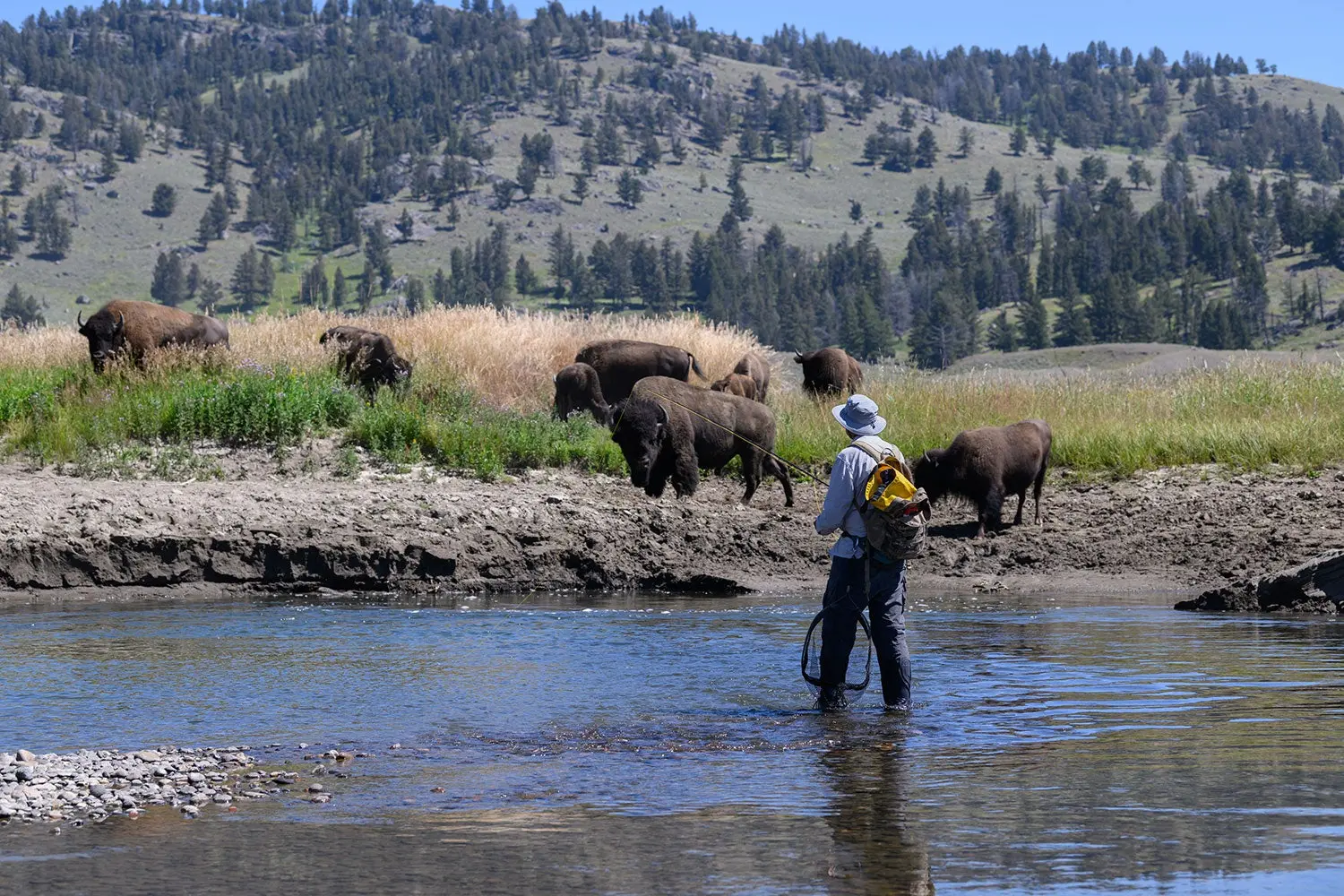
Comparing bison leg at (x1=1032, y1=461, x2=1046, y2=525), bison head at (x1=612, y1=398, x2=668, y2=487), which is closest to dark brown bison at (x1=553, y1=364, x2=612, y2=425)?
bison head at (x1=612, y1=398, x2=668, y2=487)

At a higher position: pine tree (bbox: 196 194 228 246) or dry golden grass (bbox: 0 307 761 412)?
pine tree (bbox: 196 194 228 246)

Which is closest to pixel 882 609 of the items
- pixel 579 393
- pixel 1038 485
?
pixel 1038 485

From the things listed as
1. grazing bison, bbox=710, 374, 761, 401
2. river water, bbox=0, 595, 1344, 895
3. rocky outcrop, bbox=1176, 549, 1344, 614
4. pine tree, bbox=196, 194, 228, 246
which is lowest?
river water, bbox=0, 595, 1344, 895

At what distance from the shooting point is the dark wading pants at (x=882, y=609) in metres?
10.2

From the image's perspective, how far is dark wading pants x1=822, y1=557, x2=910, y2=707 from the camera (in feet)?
33.3

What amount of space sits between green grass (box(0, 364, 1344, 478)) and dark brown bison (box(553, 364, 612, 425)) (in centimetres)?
86

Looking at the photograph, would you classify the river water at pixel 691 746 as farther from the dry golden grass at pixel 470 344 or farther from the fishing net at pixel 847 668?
the dry golden grass at pixel 470 344

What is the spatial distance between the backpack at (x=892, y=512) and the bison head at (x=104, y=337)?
52.1 ft

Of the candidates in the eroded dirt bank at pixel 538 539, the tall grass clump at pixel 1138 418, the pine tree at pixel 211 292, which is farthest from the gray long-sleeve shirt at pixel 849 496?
the pine tree at pixel 211 292

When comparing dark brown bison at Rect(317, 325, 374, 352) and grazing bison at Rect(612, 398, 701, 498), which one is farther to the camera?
dark brown bison at Rect(317, 325, 374, 352)

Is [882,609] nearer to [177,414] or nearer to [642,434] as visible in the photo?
[642,434]

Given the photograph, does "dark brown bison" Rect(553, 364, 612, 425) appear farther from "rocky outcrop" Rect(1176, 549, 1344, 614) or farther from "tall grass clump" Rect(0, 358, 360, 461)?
"rocky outcrop" Rect(1176, 549, 1344, 614)

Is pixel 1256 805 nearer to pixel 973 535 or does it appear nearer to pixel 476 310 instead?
pixel 973 535

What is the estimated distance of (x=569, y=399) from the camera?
76.9ft
